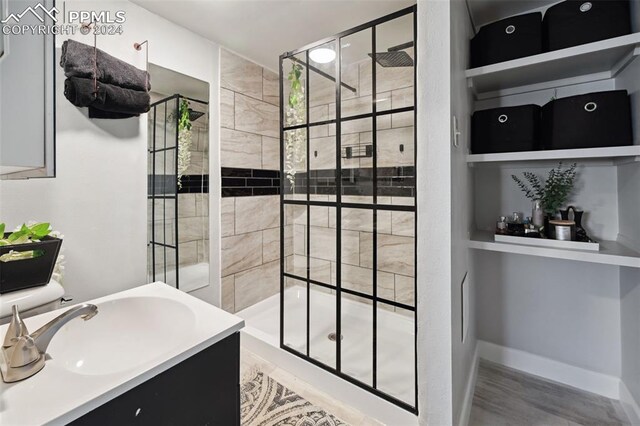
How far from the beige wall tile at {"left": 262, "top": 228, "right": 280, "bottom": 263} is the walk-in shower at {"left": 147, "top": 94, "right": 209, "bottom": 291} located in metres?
0.64

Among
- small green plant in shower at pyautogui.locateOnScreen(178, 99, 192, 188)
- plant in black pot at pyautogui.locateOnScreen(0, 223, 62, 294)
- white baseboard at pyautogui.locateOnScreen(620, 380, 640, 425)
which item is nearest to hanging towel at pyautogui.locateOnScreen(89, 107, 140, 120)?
small green plant in shower at pyautogui.locateOnScreen(178, 99, 192, 188)

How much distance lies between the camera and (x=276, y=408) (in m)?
1.55

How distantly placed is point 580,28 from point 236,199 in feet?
7.87

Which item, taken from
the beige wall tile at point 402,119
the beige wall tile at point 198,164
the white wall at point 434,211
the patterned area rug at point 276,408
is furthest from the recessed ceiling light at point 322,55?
the patterned area rug at point 276,408

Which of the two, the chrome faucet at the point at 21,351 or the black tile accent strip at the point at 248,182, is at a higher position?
the black tile accent strip at the point at 248,182

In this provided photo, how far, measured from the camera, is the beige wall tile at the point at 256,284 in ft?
8.33

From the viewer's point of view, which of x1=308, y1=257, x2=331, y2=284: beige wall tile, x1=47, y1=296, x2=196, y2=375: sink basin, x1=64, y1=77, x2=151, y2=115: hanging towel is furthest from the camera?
x1=308, y1=257, x2=331, y2=284: beige wall tile

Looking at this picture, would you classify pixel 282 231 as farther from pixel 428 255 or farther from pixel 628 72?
pixel 628 72

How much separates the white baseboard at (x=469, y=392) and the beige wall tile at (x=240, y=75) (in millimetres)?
2697

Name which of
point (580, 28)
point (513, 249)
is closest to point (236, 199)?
point (513, 249)

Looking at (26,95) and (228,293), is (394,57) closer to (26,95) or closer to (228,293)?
(26,95)

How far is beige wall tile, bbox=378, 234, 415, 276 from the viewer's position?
66.1 inches

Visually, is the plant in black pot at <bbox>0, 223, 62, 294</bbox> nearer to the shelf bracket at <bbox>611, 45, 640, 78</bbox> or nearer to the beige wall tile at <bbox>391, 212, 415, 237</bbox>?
the beige wall tile at <bbox>391, 212, 415, 237</bbox>

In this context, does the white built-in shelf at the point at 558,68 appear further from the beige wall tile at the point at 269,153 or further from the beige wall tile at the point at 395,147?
the beige wall tile at the point at 269,153
